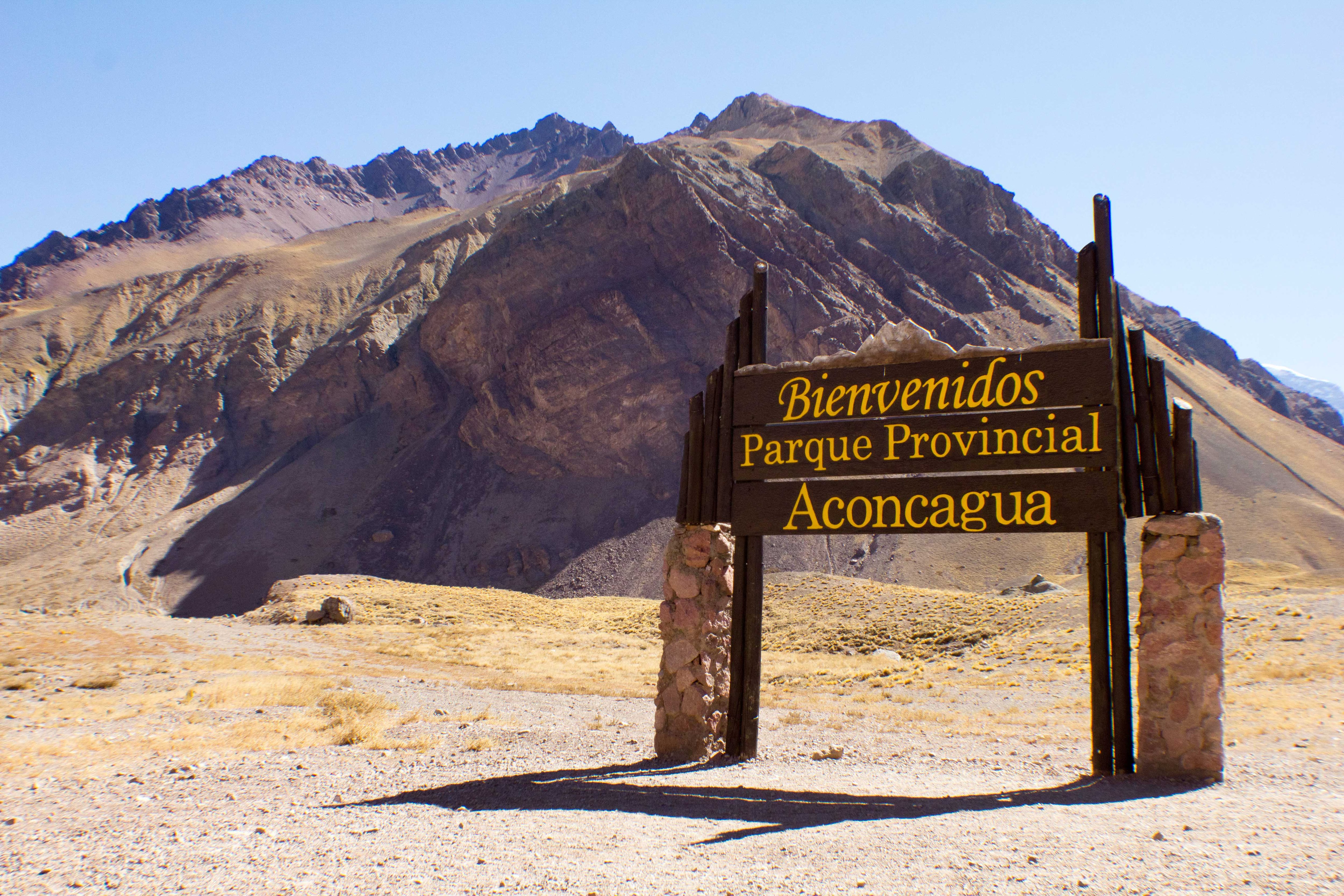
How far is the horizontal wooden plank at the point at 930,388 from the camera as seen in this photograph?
300 inches

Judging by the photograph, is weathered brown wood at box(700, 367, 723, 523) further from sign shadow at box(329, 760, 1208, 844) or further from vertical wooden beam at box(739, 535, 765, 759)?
sign shadow at box(329, 760, 1208, 844)

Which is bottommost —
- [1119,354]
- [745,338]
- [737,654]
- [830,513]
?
[737,654]

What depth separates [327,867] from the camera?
16.1ft

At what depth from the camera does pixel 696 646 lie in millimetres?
8797

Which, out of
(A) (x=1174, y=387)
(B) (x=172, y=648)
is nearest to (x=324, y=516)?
(B) (x=172, y=648)

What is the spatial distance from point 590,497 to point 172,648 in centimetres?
4072

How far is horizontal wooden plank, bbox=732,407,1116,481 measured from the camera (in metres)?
7.56

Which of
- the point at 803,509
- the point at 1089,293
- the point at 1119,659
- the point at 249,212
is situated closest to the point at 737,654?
the point at 803,509

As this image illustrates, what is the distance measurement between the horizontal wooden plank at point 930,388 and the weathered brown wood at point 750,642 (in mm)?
1359

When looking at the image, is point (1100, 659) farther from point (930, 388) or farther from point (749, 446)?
point (749, 446)

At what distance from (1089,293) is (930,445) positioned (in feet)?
6.76

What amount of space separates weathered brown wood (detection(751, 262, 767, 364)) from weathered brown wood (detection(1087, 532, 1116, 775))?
12.1 ft

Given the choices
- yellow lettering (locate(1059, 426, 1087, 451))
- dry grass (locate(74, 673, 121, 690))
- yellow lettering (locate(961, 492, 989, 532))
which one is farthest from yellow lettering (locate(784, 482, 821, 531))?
dry grass (locate(74, 673, 121, 690))

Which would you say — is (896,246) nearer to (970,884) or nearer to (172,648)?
(172,648)
